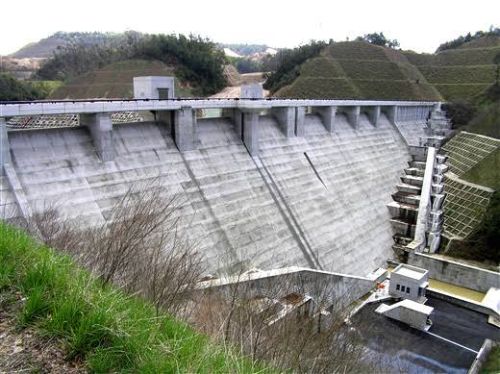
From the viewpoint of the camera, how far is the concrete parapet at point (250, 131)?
763 inches

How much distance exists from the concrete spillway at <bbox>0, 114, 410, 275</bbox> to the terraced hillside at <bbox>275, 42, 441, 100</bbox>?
20824 millimetres

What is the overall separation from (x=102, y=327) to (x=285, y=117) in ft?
65.1

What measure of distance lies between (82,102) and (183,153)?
453cm

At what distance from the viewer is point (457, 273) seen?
21000 millimetres

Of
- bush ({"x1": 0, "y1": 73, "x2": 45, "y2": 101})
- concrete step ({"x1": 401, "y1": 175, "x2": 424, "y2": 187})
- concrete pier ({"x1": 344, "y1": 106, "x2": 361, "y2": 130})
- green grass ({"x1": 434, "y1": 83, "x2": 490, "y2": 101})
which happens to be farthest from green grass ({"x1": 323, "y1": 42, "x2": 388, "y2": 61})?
bush ({"x1": 0, "y1": 73, "x2": 45, "y2": 101})

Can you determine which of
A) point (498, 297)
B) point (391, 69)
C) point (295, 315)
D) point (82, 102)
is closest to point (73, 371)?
point (295, 315)

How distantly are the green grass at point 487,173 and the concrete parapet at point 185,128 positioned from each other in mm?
19026

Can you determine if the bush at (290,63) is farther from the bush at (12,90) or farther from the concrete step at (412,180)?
the bush at (12,90)

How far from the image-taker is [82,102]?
13.4 meters

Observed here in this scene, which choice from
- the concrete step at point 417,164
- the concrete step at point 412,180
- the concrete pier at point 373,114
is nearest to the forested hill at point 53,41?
the concrete pier at point 373,114

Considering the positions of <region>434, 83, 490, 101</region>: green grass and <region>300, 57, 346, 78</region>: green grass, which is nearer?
<region>434, 83, 490, 101</region>: green grass

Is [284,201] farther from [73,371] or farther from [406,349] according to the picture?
[73,371]

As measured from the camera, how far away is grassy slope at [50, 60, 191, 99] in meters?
45.7

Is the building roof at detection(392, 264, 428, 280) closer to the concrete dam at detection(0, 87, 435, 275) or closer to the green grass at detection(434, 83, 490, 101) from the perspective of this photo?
the concrete dam at detection(0, 87, 435, 275)
